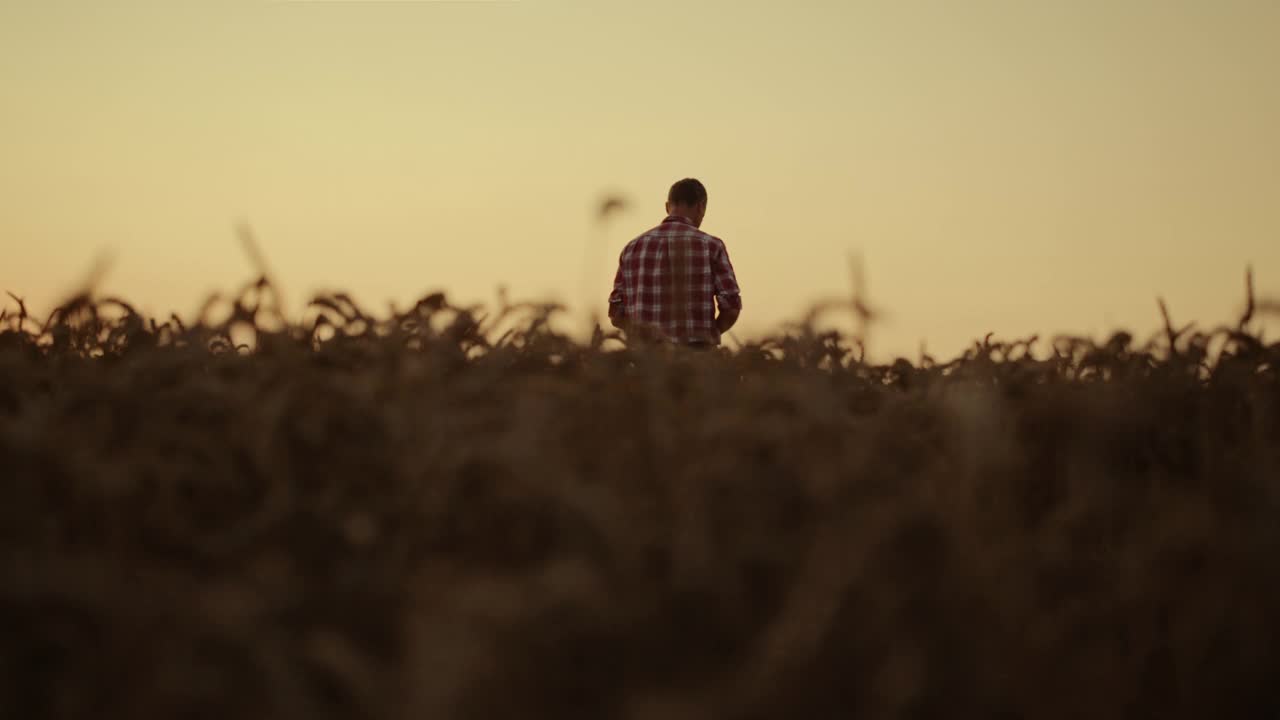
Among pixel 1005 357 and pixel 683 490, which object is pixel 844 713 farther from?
pixel 1005 357

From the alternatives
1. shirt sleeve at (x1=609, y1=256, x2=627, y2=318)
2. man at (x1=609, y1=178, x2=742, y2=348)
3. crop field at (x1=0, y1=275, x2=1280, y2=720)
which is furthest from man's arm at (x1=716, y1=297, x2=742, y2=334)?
crop field at (x1=0, y1=275, x2=1280, y2=720)

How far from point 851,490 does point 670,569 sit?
0.26m

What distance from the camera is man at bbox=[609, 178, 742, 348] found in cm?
711

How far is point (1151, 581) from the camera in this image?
1370 millimetres

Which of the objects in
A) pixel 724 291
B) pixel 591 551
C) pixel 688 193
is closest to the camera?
pixel 591 551

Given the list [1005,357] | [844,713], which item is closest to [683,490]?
[844,713]

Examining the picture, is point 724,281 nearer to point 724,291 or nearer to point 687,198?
point 724,291

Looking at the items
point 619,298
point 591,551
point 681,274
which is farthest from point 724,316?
point 591,551

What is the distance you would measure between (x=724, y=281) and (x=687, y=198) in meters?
0.72

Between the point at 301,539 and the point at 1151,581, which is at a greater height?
the point at 301,539

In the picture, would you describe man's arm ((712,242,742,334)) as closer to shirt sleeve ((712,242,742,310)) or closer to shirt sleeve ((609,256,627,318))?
shirt sleeve ((712,242,742,310))

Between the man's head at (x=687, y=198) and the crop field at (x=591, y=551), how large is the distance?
5890 mm

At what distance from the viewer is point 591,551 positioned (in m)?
1.16

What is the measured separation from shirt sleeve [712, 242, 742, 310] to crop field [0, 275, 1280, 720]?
18.0ft
